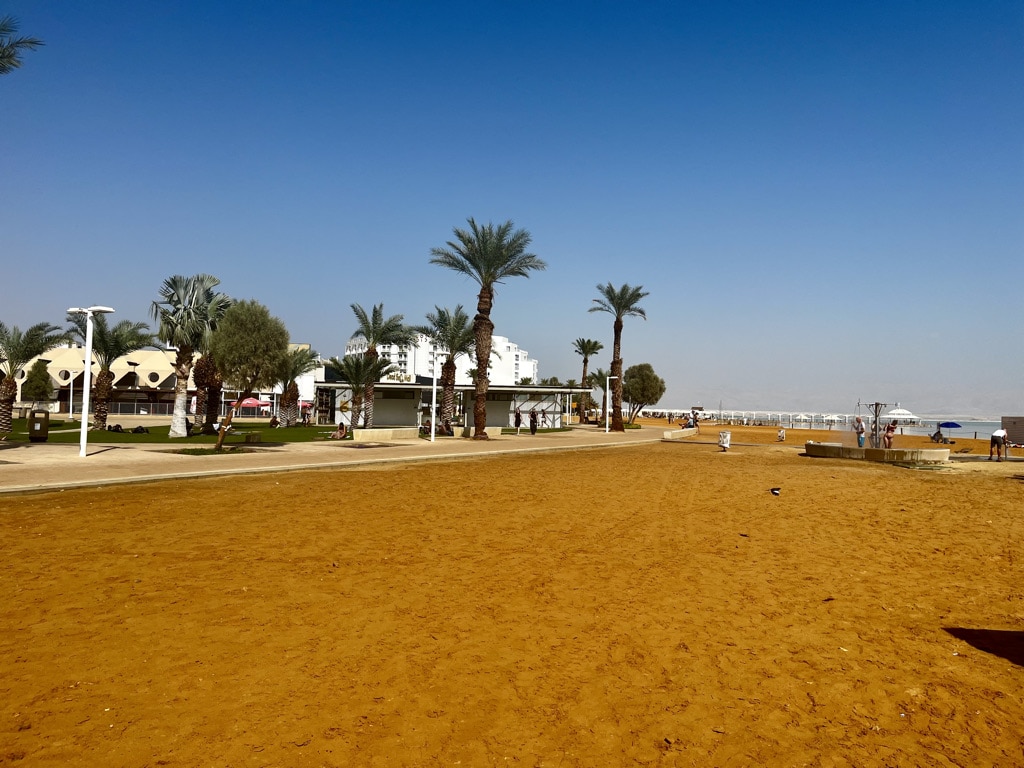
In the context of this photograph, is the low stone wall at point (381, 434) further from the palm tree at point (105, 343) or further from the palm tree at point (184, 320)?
the palm tree at point (105, 343)

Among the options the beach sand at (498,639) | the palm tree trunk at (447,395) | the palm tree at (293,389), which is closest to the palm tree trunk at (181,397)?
the palm tree trunk at (447,395)

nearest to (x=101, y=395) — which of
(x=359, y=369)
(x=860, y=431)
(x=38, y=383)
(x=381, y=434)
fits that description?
(x=359, y=369)

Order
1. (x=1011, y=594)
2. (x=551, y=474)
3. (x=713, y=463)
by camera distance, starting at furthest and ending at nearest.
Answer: (x=713, y=463) < (x=551, y=474) < (x=1011, y=594)

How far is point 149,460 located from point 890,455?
27744 mm

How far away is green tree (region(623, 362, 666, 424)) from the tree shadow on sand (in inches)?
2737

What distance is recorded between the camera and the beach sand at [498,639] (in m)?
3.79

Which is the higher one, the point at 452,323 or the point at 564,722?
the point at 452,323

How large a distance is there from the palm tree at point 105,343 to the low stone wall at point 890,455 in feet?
123

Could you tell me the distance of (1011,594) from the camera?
22.8 feet

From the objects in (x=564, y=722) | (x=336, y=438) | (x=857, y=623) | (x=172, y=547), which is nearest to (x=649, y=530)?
(x=857, y=623)

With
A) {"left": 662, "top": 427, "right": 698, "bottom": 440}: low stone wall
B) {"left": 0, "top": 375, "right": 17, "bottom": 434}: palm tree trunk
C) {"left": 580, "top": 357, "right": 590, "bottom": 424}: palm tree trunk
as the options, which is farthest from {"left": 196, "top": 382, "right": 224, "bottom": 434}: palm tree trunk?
{"left": 580, "top": 357, "right": 590, "bottom": 424}: palm tree trunk

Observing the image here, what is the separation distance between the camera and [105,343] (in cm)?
3531

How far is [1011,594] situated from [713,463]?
16.9 m

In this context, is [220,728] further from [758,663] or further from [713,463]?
[713,463]
